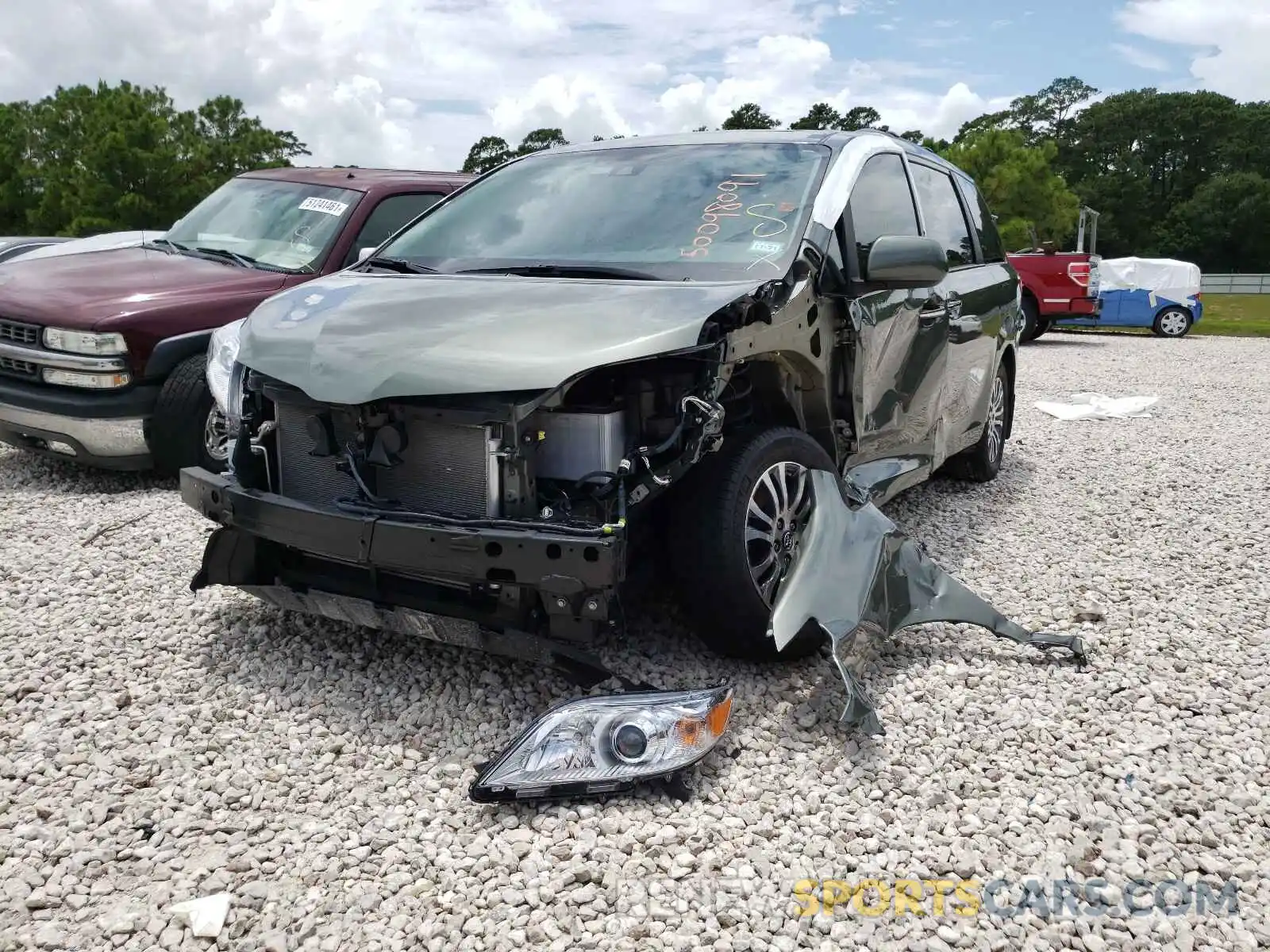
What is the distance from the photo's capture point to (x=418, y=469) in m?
3.20

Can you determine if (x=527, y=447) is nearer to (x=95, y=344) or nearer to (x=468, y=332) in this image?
(x=468, y=332)

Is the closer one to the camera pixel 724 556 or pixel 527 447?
pixel 527 447

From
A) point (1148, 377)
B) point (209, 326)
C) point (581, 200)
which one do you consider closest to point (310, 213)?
point (209, 326)

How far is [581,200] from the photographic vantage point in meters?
4.30

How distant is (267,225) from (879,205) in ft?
13.9

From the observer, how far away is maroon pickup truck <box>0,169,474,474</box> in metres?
5.77

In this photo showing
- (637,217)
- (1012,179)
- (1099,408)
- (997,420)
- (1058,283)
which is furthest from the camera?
(1012,179)

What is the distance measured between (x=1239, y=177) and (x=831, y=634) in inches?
3205

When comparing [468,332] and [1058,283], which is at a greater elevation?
[468,332]

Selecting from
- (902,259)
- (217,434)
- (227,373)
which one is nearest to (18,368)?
(217,434)

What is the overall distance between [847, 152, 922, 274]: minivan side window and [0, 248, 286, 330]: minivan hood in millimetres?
3599

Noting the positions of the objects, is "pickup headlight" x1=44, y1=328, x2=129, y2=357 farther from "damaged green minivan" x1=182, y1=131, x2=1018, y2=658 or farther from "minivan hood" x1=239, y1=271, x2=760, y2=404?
"minivan hood" x1=239, y1=271, x2=760, y2=404

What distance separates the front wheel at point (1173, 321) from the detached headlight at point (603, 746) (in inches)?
787

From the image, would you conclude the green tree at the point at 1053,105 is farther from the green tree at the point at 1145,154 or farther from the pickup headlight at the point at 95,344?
the pickup headlight at the point at 95,344
